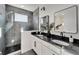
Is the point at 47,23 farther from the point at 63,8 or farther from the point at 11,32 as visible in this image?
the point at 11,32

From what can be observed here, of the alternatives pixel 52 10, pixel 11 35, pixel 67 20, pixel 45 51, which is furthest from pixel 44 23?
pixel 11 35

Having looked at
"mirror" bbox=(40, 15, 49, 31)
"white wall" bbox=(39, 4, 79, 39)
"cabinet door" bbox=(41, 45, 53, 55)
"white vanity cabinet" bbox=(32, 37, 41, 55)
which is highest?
"white wall" bbox=(39, 4, 79, 39)

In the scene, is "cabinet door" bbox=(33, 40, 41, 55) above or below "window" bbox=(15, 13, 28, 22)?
below

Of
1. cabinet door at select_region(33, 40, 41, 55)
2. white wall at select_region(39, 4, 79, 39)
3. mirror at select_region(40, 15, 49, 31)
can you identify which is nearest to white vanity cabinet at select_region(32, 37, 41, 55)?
cabinet door at select_region(33, 40, 41, 55)

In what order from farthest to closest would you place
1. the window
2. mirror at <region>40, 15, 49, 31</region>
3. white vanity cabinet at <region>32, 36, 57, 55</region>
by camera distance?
1. mirror at <region>40, 15, 49, 31</region>
2. the window
3. white vanity cabinet at <region>32, 36, 57, 55</region>

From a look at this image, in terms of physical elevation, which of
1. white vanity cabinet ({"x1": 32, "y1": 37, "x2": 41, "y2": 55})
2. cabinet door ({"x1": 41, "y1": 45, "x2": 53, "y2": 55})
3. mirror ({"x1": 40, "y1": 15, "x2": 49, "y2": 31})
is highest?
mirror ({"x1": 40, "y1": 15, "x2": 49, "y2": 31})

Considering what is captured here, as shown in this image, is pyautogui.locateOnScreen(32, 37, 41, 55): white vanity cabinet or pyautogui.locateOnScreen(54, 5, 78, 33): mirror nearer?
pyautogui.locateOnScreen(54, 5, 78, 33): mirror

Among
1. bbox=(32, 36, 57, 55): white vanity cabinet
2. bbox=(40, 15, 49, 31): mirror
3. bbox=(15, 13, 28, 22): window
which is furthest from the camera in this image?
bbox=(40, 15, 49, 31): mirror

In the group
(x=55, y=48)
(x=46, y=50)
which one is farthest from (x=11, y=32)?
(x=55, y=48)

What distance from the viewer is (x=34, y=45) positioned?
165 centimetres

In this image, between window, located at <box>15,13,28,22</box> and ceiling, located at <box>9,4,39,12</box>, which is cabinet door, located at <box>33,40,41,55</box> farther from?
ceiling, located at <box>9,4,39,12</box>

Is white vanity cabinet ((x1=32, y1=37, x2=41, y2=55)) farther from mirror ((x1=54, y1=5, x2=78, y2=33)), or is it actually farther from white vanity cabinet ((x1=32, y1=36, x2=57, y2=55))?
mirror ((x1=54, y1=5, x2=78, y2=33))

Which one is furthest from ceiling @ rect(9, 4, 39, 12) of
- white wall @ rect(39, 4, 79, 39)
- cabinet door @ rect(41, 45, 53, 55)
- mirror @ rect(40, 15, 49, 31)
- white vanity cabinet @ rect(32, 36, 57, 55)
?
cabinet door @ rect(41, 45, 53, 55)

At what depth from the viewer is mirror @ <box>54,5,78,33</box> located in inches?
58.7
